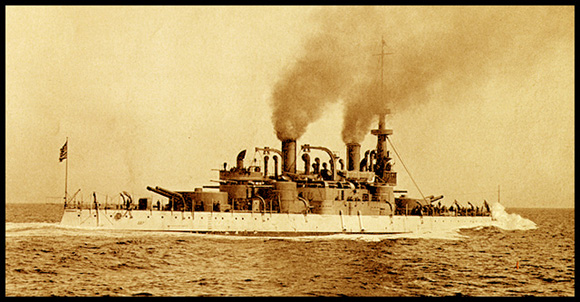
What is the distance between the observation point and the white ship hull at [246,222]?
41.4m

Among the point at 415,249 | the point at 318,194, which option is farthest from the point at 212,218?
the point at 415,249

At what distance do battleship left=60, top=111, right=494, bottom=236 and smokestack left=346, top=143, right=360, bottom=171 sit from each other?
0.09m

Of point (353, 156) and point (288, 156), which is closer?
point (288, 156)

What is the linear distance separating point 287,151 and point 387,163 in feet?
35.5

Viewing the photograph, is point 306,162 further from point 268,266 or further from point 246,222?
point 268,266

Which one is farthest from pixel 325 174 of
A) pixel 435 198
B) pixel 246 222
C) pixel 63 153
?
pixel 63 153

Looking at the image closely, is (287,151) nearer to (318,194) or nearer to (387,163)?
(318,194)

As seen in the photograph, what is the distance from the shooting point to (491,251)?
4031cm

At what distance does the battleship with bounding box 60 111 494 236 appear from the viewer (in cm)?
4250

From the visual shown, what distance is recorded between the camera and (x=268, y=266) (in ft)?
97.7

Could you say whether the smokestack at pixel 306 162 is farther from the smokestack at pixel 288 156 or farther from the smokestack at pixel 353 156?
the smokestack at pixel 353 156

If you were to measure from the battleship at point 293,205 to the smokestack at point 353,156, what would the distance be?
0.28 feet

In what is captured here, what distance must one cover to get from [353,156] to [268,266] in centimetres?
2586

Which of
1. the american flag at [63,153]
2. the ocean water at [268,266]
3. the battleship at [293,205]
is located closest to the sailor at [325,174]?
the battleship at [293,205]
